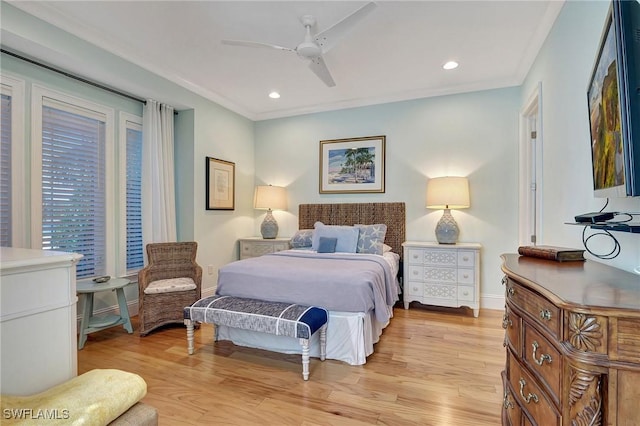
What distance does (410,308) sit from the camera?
381 cm

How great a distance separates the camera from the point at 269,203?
450 centimetres

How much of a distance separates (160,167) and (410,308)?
139 inches

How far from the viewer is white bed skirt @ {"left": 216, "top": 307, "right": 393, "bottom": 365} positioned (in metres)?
2.37

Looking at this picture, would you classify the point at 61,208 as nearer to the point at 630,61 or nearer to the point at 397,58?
the point at 397,58

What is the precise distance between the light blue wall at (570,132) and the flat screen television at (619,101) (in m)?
0.24

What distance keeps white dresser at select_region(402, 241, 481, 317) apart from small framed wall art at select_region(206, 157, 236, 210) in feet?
8.40

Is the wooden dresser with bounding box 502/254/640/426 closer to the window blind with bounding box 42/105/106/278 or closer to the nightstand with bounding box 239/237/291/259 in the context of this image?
the nightstand with bounding box 239/237/291/259

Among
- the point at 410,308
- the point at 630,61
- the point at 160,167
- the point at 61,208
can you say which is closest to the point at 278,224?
the point at 160,167

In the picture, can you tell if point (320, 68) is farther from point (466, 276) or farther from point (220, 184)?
point (466, 276)

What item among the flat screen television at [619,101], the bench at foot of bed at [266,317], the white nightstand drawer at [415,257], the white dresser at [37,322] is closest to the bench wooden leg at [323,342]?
the bench at foot of bed at [266,317]

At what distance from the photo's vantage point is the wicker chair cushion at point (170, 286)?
9.92ft

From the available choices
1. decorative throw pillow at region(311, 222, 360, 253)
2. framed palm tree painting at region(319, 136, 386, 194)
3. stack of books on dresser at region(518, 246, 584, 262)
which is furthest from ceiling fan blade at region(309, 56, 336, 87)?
stack of books on dresser at region(518, 246, 584, 262)

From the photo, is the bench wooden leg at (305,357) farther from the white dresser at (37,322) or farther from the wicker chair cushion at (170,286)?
the wicker chair cushion at (170,286)

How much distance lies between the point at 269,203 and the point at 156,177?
4.96ft
